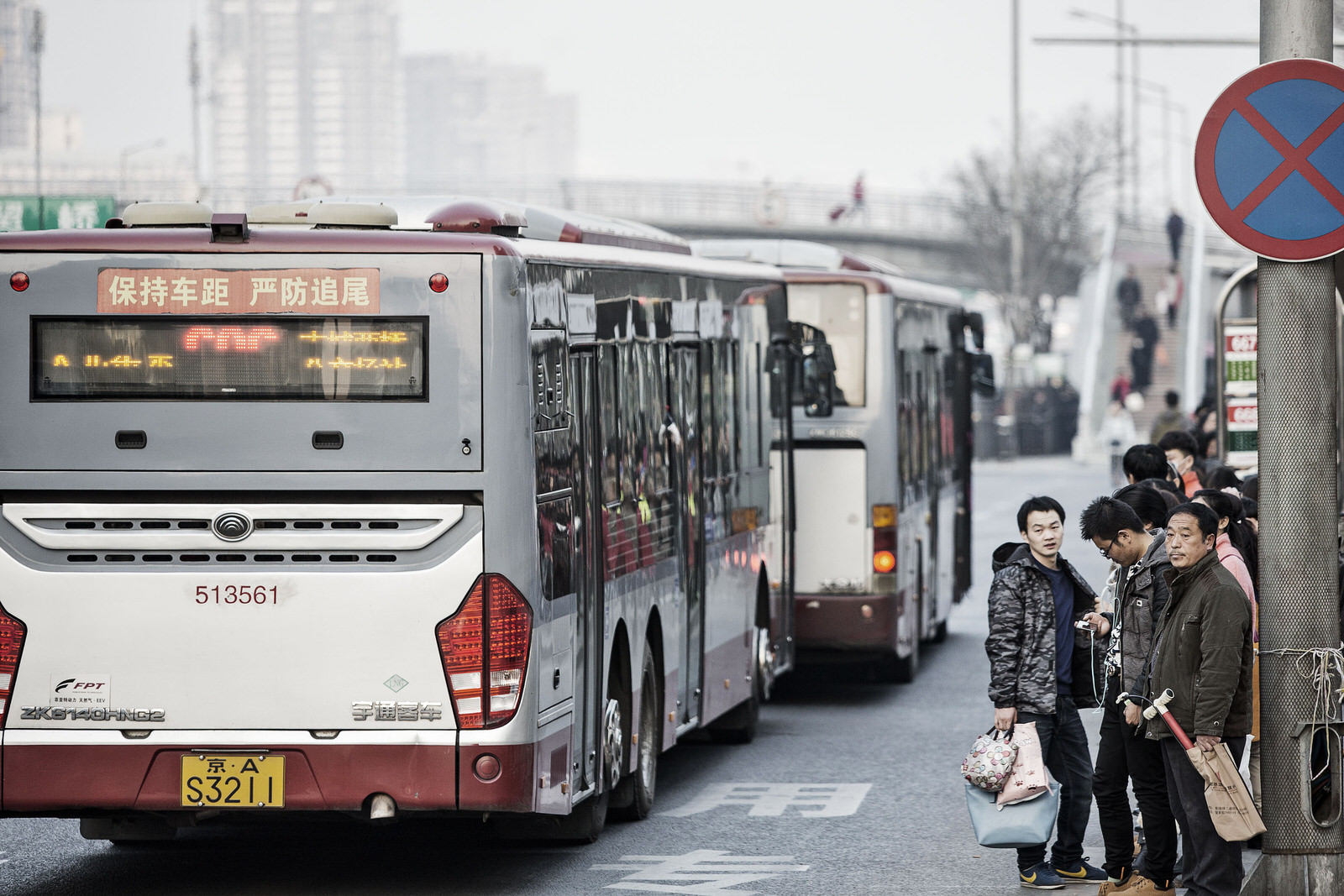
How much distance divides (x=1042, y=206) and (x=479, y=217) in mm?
69443

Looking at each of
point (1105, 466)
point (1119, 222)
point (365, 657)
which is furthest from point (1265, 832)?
point (1119, 222)

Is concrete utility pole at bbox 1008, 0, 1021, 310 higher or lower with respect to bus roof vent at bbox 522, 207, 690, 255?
higher

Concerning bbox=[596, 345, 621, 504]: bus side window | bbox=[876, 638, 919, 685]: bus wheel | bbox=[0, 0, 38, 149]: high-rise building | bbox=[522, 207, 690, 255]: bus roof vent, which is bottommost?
bbox=[876, 638, 919, 685]: bus wheel

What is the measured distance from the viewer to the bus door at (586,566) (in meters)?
8.84

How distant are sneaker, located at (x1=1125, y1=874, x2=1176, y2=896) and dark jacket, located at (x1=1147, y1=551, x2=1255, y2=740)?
770 millimetres

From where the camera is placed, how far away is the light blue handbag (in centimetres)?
809

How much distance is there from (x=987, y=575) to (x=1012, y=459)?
3120cm

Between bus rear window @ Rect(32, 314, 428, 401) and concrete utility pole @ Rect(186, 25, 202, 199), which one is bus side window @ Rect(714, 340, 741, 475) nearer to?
bus rear window @ Rect(32, 314, 428, 401)

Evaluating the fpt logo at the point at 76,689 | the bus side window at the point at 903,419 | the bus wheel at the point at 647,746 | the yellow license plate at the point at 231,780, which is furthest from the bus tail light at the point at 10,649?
the bus side window at the point at 903,419

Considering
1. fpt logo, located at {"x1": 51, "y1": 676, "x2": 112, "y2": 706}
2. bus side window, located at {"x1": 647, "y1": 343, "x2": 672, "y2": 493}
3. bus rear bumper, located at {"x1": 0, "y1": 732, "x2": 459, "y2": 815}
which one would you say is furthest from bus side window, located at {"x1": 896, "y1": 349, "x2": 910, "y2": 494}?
fpt logo, located at {"x1": 51, "y1": 676, "x2": 112, "y2": 706}

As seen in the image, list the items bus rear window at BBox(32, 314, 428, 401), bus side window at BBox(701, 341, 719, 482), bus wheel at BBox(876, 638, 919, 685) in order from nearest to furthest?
1. bus rear window at BBox(32, 314, 428, 401)
2. bus side window at BBox(701, 341, 719, 482)
3. bus wheel at BBox(876, 638, 919, 685)

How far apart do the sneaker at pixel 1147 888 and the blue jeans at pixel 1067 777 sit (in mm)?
468

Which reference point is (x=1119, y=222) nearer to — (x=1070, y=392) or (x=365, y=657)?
(x=1070, y=392)

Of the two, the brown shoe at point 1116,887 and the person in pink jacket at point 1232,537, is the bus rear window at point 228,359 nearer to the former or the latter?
the person in pink jacket at point 1232,537
